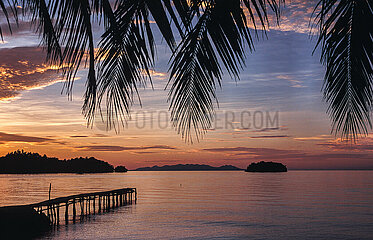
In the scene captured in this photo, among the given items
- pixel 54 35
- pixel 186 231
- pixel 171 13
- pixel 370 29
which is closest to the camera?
pixel 54 35

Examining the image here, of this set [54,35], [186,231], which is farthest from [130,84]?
[186,231]

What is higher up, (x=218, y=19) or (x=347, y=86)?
(x=218, y=19)

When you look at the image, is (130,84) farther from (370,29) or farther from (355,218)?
(355,218)

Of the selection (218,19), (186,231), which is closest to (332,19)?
(218,19)

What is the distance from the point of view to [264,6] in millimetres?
2623

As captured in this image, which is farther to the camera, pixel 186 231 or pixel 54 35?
pixel 186 231

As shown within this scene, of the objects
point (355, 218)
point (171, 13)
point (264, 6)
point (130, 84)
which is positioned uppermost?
point (264, 6)

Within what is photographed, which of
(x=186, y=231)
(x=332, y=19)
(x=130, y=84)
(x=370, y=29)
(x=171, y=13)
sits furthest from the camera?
(x=186, y=231)

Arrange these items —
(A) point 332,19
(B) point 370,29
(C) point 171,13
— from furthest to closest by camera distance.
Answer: (A) point 332,19 → (B) point 370,29 → (C) point 171,13

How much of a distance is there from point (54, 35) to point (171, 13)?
615 millimetres

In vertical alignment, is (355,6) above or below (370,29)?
above

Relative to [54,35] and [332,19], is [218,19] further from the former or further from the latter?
[54,35]

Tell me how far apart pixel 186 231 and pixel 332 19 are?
134 ft

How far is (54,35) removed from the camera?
193 cm
